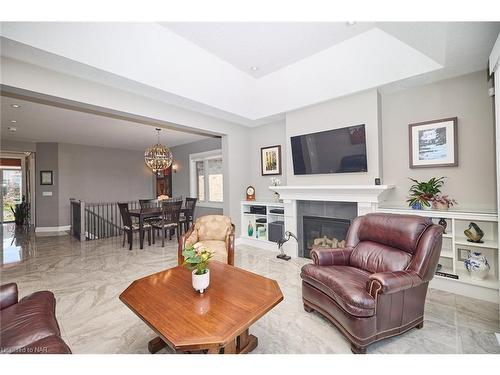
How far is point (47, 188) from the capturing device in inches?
268

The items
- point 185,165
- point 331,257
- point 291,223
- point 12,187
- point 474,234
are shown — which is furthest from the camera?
point 12,187

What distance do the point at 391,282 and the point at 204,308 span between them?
1.39m

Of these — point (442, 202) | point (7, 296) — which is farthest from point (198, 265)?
point (442, 202)

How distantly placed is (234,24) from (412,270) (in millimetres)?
3169

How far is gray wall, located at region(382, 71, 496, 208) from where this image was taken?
2645 millimetres

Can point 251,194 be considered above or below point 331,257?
above

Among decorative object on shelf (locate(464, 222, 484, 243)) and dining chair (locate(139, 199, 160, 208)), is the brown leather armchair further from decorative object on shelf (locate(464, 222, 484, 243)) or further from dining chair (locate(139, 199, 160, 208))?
dining chair (locate(139, 199, 160, 208))

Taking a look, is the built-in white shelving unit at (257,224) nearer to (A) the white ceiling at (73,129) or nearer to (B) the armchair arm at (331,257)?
(B) the armchair arm at (331,257)

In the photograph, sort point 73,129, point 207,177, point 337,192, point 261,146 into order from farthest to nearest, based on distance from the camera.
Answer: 1. point 207,177
2. point 73,129
3. point 261,146
4. point 337,192

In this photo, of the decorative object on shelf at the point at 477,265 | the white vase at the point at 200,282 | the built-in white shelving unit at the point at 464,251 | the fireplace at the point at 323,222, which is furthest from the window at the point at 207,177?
the decorative object on shelf at the point at 477,265

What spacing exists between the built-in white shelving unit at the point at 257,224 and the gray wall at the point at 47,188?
615 cm

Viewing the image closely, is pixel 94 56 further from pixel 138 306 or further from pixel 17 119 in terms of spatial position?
pixel 17 119

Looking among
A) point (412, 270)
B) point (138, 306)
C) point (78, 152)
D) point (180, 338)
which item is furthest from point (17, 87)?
point (78, 152)

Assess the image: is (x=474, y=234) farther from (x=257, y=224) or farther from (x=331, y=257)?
(x=257, y=224)
